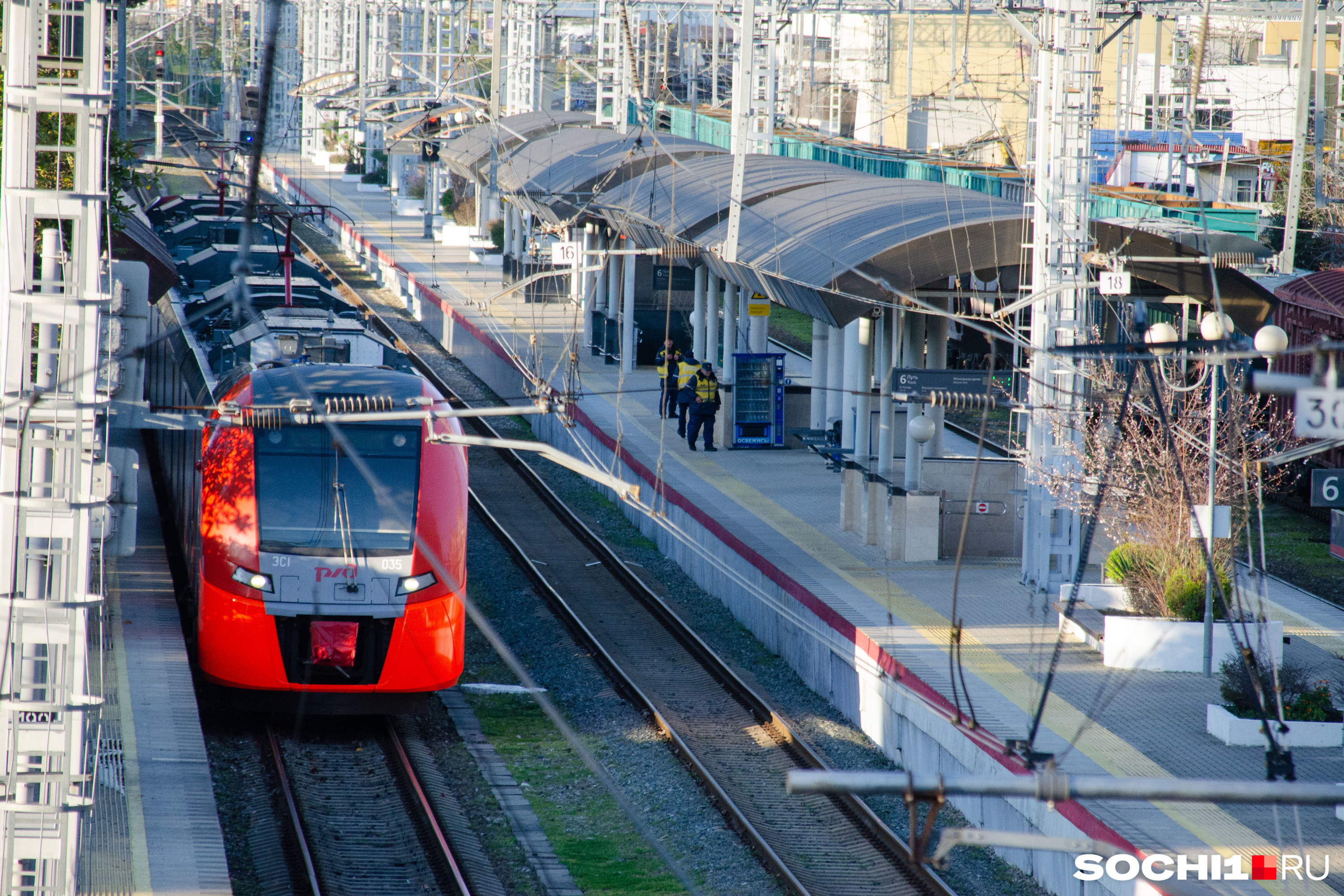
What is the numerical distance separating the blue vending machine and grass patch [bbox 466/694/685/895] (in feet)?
31.6

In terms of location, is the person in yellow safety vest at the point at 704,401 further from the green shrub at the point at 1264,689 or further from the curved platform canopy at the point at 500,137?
the curved platform canopy at the point at 500,137

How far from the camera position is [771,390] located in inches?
907

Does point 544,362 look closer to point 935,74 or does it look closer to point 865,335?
point 865,335

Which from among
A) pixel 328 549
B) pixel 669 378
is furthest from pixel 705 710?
pixel 669 378

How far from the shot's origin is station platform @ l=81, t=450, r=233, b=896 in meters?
9.16

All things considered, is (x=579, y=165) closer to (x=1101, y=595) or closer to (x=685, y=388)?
(x=685, y=388)

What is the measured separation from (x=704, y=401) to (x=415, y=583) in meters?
11.1

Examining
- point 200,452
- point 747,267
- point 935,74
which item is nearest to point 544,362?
point 747,267

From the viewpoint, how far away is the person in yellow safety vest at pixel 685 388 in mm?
22516

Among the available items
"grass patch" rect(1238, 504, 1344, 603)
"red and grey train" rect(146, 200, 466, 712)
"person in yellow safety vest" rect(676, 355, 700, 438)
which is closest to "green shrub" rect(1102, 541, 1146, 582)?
"grass patch" rect(1238, 504, 1344, 603)

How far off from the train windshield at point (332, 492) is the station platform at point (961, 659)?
1.49 meters

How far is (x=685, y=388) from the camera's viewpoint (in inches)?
883

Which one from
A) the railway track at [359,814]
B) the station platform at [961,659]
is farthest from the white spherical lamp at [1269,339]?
the railway track at [359,814]

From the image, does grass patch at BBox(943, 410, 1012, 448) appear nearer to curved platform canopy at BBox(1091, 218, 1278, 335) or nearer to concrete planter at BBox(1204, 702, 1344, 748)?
curved platform canopy at BBox(1091, 218, 1278, 335)
